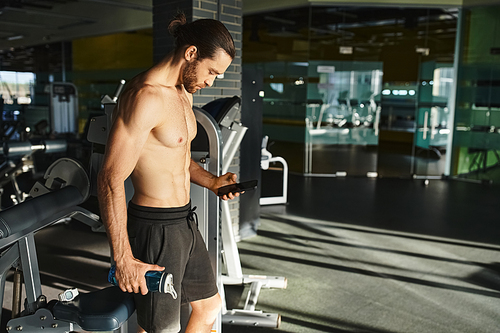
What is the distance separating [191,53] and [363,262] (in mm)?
A: 2739

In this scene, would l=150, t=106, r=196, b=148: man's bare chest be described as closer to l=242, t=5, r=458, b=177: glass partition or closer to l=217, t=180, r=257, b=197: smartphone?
l=217, t=180, r=257, b=197: smartphone

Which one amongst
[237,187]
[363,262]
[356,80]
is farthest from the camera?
[356,80]

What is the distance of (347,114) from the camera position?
7906 mm

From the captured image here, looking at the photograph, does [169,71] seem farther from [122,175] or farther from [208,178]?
[208,178]

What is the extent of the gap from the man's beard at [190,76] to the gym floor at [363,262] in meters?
1.60

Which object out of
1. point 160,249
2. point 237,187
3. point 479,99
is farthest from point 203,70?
point 479,99

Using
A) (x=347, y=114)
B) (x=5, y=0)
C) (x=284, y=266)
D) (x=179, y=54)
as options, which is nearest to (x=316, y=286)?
(x=284, y=266)

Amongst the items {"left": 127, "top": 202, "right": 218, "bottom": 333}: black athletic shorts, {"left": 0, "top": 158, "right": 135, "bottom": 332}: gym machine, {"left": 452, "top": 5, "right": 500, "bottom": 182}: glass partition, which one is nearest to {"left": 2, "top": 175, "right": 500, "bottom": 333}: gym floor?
{"left": 127, "top": 202, "right": 218, "bottom": 333}: black athletic shorts

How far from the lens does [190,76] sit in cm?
159

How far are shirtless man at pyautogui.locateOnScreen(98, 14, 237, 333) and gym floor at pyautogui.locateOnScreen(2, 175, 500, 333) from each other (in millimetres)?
1069

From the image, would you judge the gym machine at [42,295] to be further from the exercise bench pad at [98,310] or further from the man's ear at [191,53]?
the man's ear at [191,53]

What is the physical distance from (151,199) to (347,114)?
265 inches

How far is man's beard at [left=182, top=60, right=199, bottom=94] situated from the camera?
157 cm

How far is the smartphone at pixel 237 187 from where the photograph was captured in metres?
1.83
